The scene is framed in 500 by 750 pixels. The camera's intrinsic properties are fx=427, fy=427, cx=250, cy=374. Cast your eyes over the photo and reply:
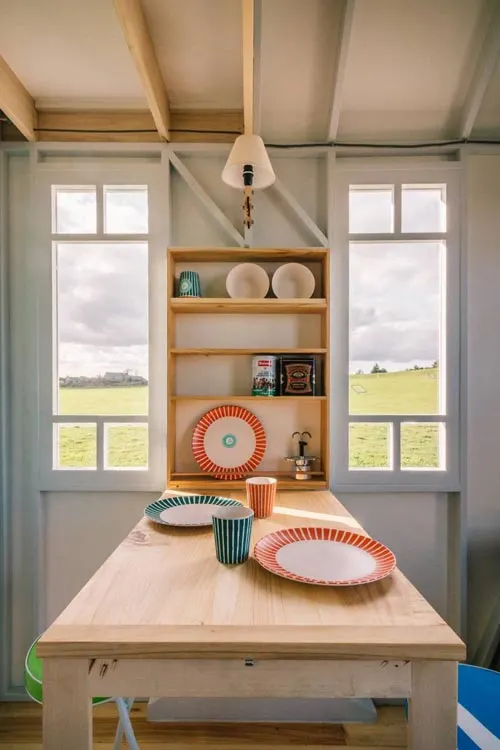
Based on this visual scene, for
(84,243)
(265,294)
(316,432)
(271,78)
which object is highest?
(271,78)

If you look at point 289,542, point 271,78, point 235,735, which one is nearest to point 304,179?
point 271,78

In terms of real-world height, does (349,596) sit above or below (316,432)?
below

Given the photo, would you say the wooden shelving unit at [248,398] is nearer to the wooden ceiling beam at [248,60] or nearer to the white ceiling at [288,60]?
the wooden ceiling beam at [248,60]

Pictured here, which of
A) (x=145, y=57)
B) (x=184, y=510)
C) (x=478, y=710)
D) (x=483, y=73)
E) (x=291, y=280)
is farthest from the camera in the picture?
(x=291, y=280)

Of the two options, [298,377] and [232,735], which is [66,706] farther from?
[298,377]

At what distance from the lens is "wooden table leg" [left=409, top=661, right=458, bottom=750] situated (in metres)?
0.87

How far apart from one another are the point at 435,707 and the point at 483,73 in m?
2.35

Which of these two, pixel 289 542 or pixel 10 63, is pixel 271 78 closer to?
Result: pixel 10 63

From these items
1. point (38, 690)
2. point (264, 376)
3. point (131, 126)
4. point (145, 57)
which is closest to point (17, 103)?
point (131, 126)

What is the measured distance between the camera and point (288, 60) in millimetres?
1894

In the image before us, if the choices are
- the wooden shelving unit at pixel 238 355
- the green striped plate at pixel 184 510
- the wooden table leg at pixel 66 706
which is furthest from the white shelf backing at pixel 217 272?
the wooden table leg at pixel 66 706

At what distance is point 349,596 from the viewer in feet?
3.38

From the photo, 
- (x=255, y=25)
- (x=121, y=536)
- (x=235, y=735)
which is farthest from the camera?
(x=121, y=536)

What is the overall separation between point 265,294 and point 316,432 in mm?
758
